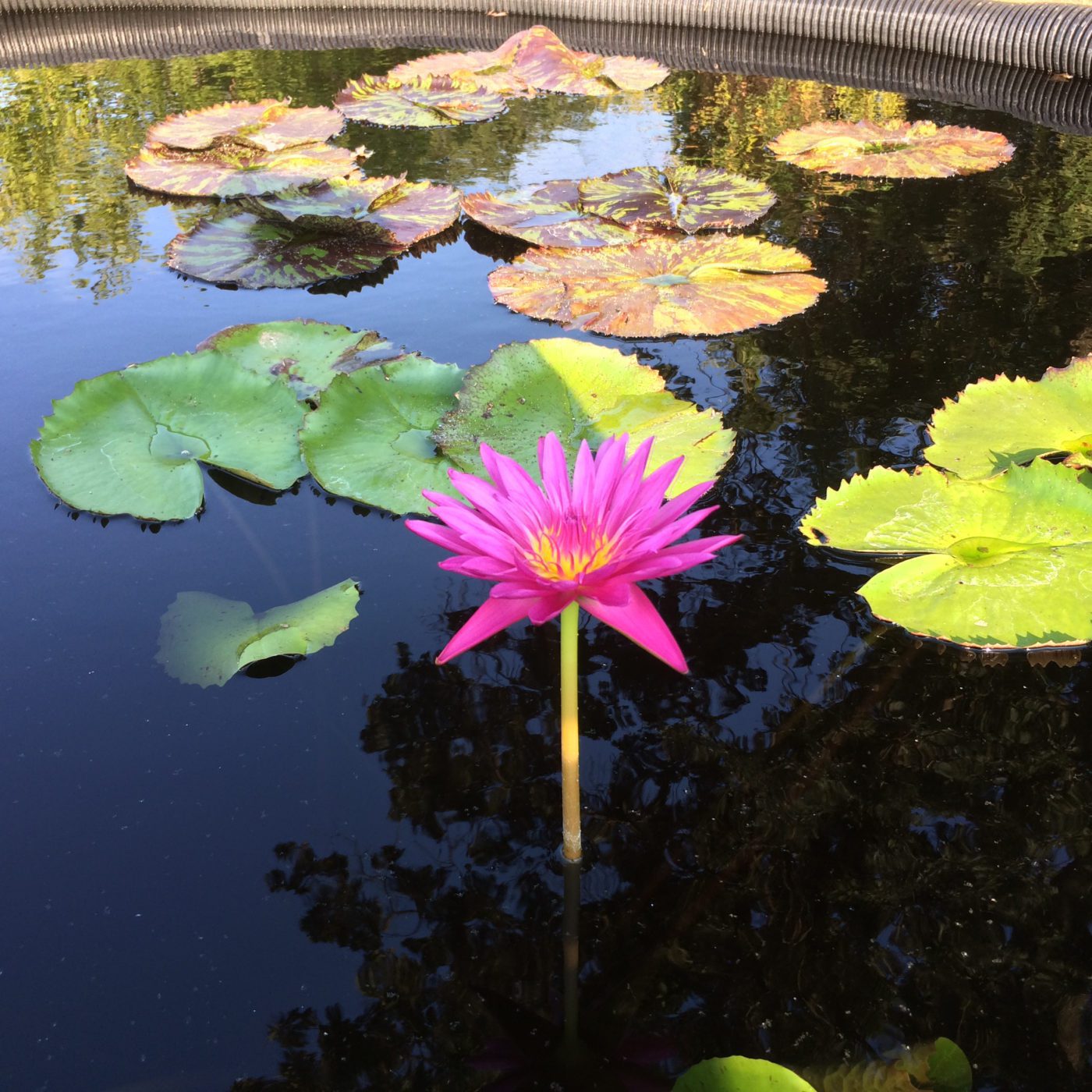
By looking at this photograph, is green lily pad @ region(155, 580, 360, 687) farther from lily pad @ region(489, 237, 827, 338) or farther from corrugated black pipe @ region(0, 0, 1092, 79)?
corrugated black pipe @ region(0, 0, 1092, 79)

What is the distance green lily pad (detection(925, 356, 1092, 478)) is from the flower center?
98 centimetres

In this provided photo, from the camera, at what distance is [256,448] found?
183cm

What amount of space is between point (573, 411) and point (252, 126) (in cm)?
248

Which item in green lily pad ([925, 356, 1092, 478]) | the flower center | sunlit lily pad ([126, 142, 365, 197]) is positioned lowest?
green lily pad ([925, 356, 1092, 478])

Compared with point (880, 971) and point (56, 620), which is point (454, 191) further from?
point (880, 971)

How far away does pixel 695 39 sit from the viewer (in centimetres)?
533

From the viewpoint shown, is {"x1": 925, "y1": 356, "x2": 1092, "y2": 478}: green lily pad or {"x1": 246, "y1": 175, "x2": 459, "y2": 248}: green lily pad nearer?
{"x1": 925, "y1": 356, "x2": 1092, "y2": 478}: green lily pad

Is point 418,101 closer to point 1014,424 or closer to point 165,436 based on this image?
point 165,436

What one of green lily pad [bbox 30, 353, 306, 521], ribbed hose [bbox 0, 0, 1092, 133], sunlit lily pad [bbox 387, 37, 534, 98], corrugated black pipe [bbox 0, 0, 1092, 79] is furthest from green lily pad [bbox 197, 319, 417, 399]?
corrugated black pipe [bbox 0, 0, 1092, 79]

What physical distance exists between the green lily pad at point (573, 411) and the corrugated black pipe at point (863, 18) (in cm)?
360

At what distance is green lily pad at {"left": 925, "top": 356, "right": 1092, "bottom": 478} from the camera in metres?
1.72

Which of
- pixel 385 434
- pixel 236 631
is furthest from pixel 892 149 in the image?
pixel 236 631

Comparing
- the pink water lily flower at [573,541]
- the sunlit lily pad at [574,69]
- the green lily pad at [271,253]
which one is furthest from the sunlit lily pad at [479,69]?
the pink water lily flower at [573,541]

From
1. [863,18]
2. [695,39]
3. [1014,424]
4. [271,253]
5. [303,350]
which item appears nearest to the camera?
[1014,424]
